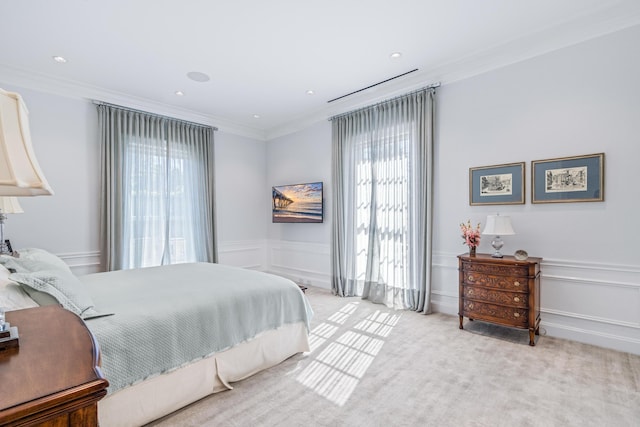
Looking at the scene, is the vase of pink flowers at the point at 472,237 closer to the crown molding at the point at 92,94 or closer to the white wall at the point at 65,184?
the crown molding at the point at 92,94

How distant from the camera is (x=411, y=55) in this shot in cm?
345

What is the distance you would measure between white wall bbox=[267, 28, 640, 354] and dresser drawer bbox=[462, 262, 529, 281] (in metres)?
0.45

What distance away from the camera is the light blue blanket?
5.78 feet

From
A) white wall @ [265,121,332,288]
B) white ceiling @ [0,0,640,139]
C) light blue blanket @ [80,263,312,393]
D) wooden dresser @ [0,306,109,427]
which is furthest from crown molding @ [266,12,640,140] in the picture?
wooden dresser @ [0,306,109,427]

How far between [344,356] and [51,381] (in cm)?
240

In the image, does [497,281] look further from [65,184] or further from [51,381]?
[65,184]

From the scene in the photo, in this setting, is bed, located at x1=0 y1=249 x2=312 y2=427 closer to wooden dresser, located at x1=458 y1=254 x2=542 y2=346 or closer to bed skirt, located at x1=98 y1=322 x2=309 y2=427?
bed skirt, located at x1=98 y1=322 x2=309 y2=427

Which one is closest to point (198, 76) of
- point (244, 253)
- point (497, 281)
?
point (244, 253)

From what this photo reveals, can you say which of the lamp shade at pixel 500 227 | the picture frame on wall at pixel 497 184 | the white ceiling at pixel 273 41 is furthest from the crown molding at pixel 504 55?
the lamp shade at pixel 500 227

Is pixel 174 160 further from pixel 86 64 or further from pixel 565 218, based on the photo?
pixel 565 218

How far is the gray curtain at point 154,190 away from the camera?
4.28m

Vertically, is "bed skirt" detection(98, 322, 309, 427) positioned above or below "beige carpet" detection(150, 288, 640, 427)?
above

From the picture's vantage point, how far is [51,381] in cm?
73

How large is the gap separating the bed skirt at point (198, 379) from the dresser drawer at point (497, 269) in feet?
5.94
